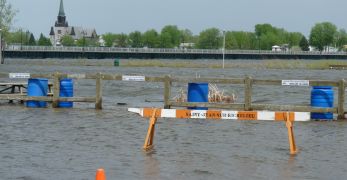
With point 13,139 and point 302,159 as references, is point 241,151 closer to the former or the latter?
point 302,159

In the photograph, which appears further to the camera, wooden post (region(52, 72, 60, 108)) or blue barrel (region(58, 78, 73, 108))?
blue barrel (region(58, 78, 73, 108))

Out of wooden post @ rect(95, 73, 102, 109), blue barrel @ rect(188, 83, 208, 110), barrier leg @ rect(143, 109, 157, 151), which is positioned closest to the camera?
barrier leg @ rect(143, 109, 157, 151)

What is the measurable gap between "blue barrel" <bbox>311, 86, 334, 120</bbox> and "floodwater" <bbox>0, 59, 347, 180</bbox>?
62 cm

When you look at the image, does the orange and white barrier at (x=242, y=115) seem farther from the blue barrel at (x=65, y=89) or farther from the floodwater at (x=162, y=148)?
the blue barrel at (x=65, y=89)

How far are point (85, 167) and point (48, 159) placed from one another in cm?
113

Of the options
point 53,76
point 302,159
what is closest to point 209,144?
point 302,159

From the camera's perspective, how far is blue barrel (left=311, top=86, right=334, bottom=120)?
2019cm

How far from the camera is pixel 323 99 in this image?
20.2 metres

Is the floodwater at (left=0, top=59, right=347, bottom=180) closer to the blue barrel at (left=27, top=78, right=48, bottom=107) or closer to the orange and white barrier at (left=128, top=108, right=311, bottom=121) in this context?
the orange and white barrier at (left=128, top=108, right=311, bottom=121)

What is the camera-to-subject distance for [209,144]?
15.4 meters

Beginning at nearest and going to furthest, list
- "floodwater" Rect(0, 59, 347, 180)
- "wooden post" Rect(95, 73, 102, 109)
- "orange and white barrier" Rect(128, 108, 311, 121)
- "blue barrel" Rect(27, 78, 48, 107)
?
"floodwater" Rect(0, 59, 347, 180), "orange and white barrier" Rect(128, 108, 311, 121), "wooden post" Rect(95, 73, 102, 109), "blue barrel" Rect(27, 78, 48, 107)

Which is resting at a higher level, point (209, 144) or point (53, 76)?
point (53, 76)

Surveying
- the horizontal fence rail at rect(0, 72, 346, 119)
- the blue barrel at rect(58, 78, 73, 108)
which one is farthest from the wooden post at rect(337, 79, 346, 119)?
the blue barrel at rect(58, 78, 73, 108)

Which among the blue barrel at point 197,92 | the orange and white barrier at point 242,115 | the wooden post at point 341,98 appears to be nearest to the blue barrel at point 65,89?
the blue barrel at point 197,92
